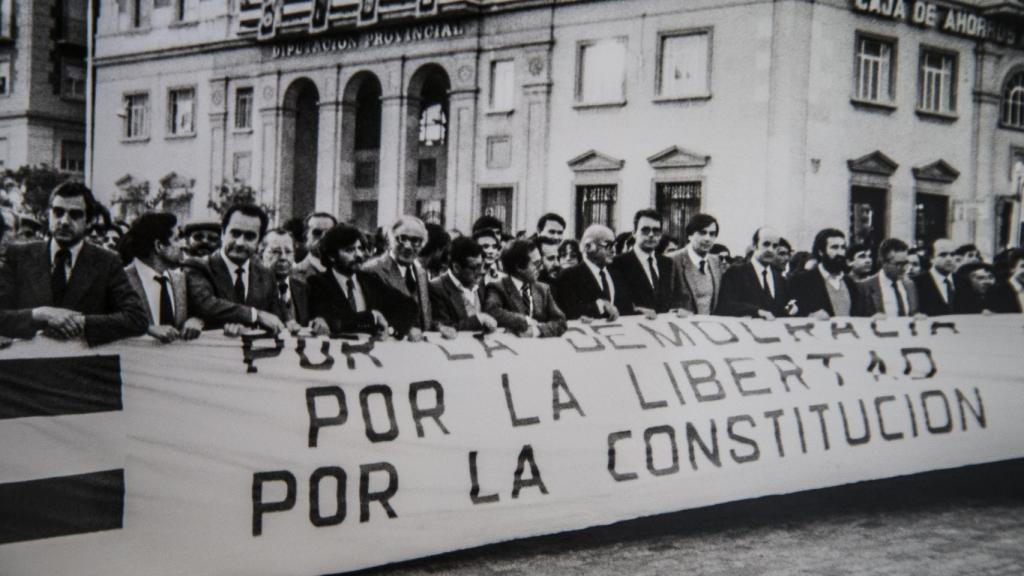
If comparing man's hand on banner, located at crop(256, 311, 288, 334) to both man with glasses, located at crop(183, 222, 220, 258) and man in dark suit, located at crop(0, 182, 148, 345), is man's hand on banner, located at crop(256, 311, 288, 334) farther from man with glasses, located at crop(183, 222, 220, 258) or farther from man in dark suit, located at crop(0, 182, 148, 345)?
man with glasses, located at crop(183, 222, 220, 258)

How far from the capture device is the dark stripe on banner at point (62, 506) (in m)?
4.55

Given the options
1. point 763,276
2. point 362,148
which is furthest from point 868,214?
point 763,276

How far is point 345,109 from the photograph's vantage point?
1064 inches

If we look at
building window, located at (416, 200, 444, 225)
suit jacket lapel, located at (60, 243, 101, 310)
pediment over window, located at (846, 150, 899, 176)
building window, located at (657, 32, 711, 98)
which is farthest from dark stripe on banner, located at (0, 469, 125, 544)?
building window, located at (416, 200, 444, 225)

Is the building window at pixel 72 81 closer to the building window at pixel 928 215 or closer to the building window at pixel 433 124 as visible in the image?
the building window at pixel 433 124

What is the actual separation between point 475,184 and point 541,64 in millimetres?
3157

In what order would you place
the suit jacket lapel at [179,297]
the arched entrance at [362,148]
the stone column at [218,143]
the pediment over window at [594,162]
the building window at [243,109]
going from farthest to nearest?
the arched entrance at [362,148]
the building window at [243,109]
the stone column at [218,143]
the pediment over window at [594,162]
the suit jacket lapel at [179,297]

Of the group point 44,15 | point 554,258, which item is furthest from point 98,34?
point 554,258

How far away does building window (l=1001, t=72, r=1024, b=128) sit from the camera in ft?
75.0

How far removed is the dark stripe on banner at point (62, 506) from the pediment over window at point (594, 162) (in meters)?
18.9

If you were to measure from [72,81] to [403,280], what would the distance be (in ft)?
39.9

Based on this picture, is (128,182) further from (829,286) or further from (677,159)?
(829,286)

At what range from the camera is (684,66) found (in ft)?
72.3

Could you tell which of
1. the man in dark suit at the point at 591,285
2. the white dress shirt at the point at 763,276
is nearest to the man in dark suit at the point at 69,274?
the man in dark suit at the point at 591,285
